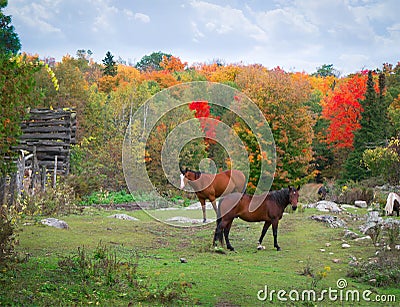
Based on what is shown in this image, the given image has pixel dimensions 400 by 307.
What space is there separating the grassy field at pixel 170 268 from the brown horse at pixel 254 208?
18.4 inches

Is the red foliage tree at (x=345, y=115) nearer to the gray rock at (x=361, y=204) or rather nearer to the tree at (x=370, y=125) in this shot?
the tree at (x=370, y=125)

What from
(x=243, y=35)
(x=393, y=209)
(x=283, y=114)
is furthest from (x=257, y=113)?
(x=243, y=35)

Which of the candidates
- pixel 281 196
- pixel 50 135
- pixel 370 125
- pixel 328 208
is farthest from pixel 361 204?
pixel 370 125

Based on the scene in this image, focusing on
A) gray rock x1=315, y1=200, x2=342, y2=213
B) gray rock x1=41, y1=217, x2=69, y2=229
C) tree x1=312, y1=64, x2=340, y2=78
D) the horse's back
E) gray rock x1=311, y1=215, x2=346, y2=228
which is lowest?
gray rock x1=41, y1=217, x2=69, y2=229

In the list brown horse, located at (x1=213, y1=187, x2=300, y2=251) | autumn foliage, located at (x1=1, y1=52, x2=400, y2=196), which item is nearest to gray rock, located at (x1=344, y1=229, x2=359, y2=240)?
brown horse, located at (x1=213, y1=187, x2=300, y2=251)

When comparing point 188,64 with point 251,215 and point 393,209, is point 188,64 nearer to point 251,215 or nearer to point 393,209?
point 393,209

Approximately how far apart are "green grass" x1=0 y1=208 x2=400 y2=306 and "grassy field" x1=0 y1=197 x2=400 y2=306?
0.01 m

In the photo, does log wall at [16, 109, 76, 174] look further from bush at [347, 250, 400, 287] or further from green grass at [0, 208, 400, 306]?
bush at [347, 250, 400, 287]

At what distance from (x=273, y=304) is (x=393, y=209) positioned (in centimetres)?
1108

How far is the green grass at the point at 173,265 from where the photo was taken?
6178 mm

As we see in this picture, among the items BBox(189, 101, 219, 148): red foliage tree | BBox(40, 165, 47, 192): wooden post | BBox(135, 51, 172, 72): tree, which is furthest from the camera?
BBox(135, 51, 172, 72): tree

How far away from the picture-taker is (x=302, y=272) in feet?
26.8

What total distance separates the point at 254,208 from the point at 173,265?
2.94 m

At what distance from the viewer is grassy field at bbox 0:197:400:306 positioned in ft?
20.3
